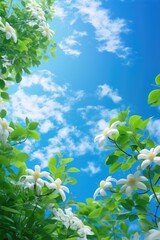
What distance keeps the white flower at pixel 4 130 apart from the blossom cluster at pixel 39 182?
19 cm

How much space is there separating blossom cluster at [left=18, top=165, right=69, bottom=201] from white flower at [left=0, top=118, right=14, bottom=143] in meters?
0.19

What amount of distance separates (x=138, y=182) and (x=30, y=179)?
1.68 feet

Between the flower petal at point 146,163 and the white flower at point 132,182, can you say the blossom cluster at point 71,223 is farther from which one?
the flower petal at point 146,163

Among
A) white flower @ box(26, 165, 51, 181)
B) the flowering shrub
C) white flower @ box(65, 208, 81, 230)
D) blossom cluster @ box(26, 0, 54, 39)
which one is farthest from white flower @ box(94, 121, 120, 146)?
blossom cluster @ box(26, 0, 54, 39)

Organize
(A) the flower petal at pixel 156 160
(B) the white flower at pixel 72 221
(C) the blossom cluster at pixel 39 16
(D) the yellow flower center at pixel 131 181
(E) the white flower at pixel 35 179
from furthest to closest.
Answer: (C) the blossom cluster at pixel 39 16 → (B) the white flower at pixel 72 221 → (E) the white flower at pixel 35 179 → (D) the yellow flower center at pixel 131 181 → (A) the flower petal at pixel 156 160

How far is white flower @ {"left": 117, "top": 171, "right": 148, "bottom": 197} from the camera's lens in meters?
1.57

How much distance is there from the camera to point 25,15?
10.9 feet

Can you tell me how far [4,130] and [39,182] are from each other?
312mm

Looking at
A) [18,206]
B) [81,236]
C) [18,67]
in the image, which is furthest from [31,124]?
[18,67]

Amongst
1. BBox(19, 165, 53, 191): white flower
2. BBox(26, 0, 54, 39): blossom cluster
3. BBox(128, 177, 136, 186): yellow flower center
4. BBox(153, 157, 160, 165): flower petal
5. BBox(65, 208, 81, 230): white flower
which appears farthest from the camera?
BBox(26, 0, 54, 39): blossom cluster

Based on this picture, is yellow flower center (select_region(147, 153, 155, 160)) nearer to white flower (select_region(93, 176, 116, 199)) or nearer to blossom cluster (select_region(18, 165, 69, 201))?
white flower (select_region(93, 176, 116, 199))

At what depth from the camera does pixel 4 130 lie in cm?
177

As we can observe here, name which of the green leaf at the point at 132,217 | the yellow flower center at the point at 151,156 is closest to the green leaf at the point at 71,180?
the green leaf at the point at 132,217

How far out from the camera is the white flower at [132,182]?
5.15 feet
